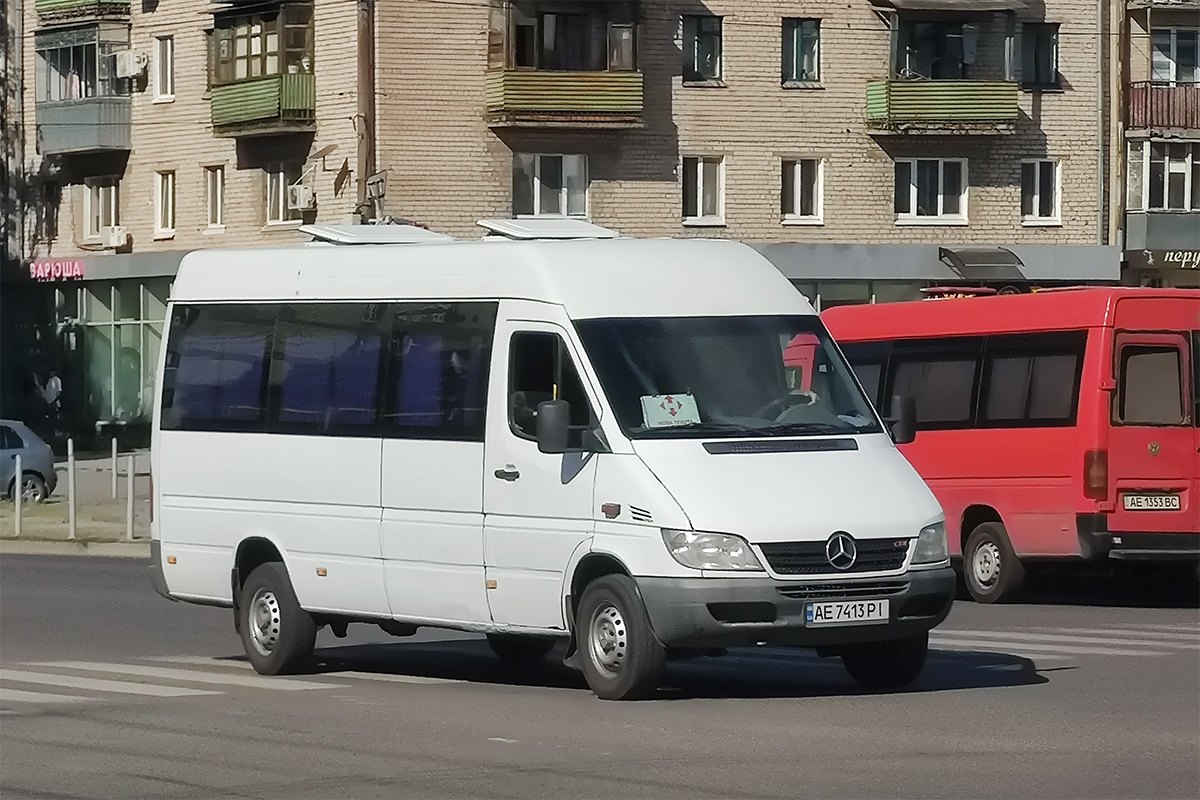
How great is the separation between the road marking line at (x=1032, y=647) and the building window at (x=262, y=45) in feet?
115

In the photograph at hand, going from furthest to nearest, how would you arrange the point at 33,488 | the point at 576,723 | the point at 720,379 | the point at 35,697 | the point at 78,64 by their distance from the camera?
the point at 78,64, the point at 33,488, the point at 720,379, the point at 35,697, the point at 576,723

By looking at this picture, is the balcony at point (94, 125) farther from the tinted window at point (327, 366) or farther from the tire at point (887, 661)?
the tire at point (887, 661)

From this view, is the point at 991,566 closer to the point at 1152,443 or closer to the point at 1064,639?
the point at 1152,443

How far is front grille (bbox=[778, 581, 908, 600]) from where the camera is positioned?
41.5 ft

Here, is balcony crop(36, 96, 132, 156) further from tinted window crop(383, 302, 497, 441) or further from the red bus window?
tinted window crop(383, 302, 497, 441)

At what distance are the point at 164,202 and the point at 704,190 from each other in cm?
1221

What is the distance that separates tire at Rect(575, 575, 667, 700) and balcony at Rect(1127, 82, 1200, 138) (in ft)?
137

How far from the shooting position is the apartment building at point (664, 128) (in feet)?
160

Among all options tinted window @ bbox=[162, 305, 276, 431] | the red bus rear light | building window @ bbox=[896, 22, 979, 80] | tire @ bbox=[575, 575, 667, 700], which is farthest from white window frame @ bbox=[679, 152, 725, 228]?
tire @ bbox=[575, 575, 667, 700]

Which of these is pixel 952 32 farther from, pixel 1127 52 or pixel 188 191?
pixel 188 191

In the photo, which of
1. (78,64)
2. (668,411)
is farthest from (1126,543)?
(78,64)

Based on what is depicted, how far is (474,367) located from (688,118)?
121 feet

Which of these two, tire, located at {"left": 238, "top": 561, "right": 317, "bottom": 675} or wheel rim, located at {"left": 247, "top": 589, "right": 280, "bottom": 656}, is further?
wheel rim, located at {"left": 247, "top": 589, "right": 280, "bottom": 656}

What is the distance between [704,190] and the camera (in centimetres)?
5075
